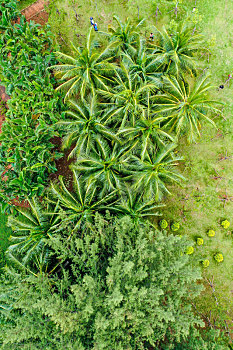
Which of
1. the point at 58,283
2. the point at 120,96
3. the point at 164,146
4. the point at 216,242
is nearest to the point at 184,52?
the point at 120,96

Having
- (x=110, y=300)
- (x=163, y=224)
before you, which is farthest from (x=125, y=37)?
(x=110, y=300)

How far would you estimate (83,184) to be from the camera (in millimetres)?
12141

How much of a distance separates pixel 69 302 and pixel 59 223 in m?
3.63

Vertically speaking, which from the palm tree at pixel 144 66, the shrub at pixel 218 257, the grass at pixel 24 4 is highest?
the grass at pixel 24 4

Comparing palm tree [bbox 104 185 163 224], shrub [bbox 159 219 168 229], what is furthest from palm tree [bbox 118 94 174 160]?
shrub [bbox 159 219 168 229]

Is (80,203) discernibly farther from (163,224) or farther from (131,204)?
(163,224)

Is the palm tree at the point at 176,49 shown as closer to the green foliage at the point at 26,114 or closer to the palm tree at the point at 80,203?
the green foliage at the point at 26,114

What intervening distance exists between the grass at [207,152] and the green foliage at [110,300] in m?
4.56

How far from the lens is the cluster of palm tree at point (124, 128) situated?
11461 millimetres

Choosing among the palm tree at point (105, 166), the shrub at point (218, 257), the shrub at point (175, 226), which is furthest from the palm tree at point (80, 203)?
the shrub at point (218, 257)

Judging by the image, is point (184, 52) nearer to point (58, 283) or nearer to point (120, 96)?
point (120, 96)

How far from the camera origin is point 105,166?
11461mm

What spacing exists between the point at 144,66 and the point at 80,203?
8.28 metres

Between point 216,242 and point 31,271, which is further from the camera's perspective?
point 216,242
